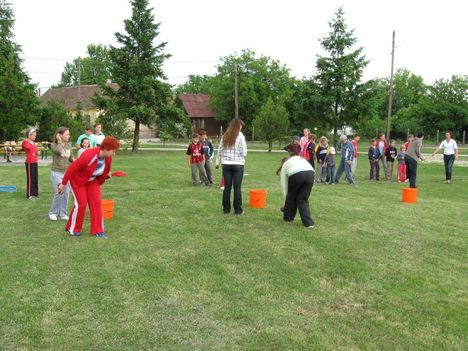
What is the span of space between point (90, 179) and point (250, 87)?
57505 mm

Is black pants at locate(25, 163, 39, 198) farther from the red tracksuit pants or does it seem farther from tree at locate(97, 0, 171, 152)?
tree at locate(97, 0, 171, 152)

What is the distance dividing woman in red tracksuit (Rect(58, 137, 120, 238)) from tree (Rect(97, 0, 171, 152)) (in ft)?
89.0

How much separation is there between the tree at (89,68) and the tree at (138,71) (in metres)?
53.3

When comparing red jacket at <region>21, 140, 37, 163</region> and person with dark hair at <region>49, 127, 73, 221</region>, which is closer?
person with dark hair at <region>49, 127, 73, 221</region>

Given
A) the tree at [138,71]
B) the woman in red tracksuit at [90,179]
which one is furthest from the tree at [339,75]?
the woman in red tracksuit at [90,179]

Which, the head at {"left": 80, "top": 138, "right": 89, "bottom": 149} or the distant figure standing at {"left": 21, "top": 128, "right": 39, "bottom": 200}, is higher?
the head at {"left": 80, "top": 138, "right": 89, "bottom": 149}

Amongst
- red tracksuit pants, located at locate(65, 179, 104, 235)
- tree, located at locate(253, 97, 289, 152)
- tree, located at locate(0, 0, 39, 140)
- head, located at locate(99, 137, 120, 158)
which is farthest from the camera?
tree, located at locate(253, 97, 289, 152)

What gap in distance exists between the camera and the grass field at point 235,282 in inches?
158

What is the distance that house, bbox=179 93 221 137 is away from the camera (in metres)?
73.9

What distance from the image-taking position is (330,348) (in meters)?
3.81

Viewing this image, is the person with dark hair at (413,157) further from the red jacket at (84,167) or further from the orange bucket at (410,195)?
the red jacket at (84,167)

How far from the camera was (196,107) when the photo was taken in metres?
75.4

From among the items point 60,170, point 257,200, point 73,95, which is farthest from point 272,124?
point 73,95

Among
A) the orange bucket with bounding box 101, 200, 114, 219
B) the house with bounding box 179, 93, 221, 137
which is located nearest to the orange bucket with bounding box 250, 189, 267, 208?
the orange bucket with bounding box 101, 200, 114, 219
